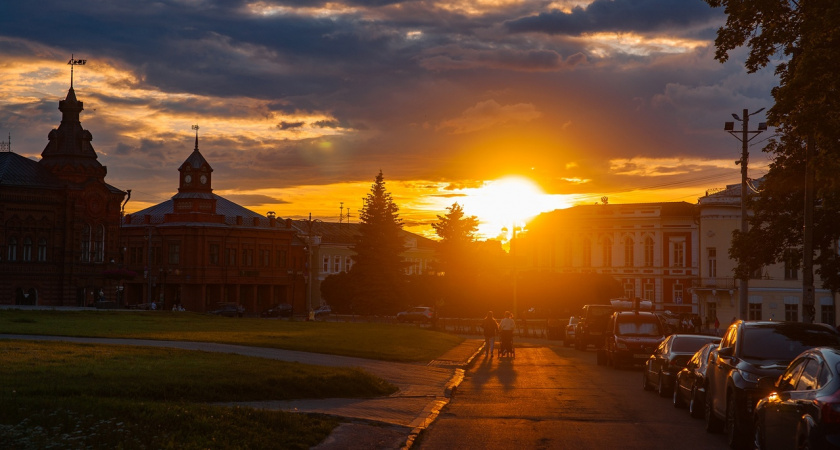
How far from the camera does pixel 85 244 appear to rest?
8238cm

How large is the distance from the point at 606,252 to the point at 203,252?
1556 inches

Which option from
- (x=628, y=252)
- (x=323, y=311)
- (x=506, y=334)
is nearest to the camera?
(x=506, y=334)

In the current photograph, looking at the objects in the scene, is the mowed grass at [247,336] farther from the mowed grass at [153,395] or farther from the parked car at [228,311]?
the parked car at [228,311]

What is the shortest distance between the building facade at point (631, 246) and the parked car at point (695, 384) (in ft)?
238

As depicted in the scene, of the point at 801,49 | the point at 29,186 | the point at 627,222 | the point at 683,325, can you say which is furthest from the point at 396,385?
the point at 627,222

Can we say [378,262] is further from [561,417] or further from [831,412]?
[831,412]

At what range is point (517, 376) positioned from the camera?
2803 cm

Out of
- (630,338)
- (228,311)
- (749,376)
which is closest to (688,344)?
(749,376)

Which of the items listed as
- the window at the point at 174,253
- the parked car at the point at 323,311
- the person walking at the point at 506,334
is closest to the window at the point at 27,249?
the window at the point at 174,253

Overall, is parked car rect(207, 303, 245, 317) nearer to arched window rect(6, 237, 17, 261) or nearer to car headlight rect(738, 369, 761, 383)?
arched window rect(6, 237, 17, 261)

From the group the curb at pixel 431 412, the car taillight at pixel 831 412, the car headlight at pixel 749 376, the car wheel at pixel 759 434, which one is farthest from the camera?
the curb at pixel 431 412

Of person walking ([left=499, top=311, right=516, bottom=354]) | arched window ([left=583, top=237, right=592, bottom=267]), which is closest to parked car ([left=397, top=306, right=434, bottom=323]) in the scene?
arched window ([left=583, top=237, right=592, bottom=267])

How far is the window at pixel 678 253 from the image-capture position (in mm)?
93250

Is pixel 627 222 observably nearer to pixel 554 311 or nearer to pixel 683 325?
pixel 554 311
